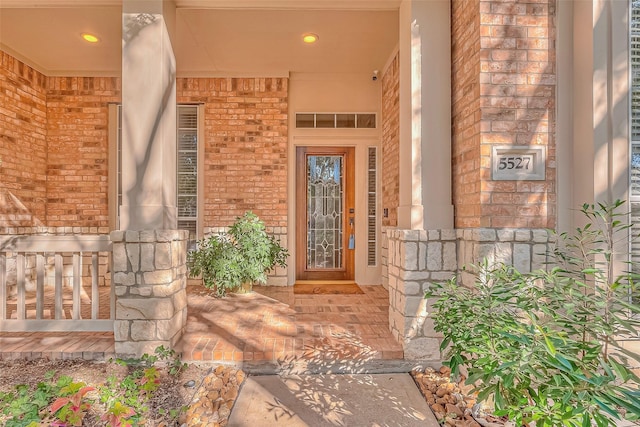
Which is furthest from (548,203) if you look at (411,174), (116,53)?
(116,53)

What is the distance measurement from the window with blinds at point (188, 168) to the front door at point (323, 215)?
1472mm

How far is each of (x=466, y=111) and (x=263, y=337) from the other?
226 centimetres

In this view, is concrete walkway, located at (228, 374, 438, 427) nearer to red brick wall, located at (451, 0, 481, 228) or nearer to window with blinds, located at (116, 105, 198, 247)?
red brick wall, located at (451, 0, 481, 228)

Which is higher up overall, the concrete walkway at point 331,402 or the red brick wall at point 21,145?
the red brick wall at point 21,145

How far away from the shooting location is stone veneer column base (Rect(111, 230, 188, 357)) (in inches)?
99.1

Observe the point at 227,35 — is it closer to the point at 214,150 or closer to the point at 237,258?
the point at 214,150

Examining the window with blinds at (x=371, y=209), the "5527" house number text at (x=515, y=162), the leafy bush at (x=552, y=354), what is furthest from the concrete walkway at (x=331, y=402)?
the window with blinds at (x=371, y=209)

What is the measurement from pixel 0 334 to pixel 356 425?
2.95m

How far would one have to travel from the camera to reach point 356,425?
1944 mm

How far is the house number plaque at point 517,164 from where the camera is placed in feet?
7.27

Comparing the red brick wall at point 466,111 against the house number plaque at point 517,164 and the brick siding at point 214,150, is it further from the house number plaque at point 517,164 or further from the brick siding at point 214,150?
the brick siding at point 214,150

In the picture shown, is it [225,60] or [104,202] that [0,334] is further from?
[225,60]

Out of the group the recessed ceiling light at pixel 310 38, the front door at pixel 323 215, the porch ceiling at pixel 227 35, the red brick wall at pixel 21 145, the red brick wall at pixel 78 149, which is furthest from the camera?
the front door at pixel 323 215

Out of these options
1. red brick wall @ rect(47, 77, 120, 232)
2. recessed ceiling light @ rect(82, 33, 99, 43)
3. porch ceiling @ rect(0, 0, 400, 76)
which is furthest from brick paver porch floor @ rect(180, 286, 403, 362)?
recessed ceiling light @ rect(82, 33, 99, 43)
